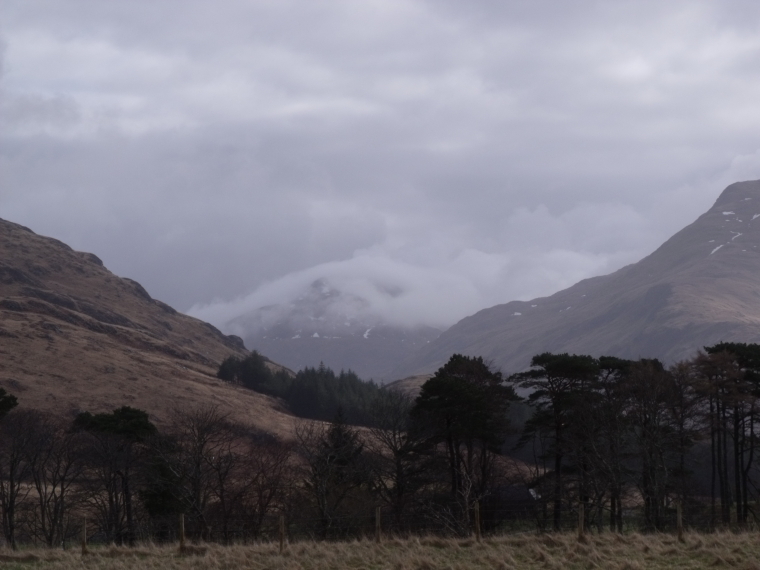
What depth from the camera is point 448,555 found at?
26641 mm

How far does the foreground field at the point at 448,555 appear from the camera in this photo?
24.6 m

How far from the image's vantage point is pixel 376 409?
2795 inches

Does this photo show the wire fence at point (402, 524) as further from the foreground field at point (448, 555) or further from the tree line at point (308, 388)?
the tree line at point (308, 388)

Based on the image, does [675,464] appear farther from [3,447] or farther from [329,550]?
[3,447]

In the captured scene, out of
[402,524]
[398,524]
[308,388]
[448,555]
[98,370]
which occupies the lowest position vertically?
[402,524]

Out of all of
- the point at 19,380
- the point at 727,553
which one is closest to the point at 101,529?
the point at 727,553

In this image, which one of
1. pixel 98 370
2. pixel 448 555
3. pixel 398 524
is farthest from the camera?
pixel 98 370

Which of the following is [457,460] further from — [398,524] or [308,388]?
[308,388]

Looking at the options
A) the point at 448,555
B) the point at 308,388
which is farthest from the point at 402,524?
the point at 308,388

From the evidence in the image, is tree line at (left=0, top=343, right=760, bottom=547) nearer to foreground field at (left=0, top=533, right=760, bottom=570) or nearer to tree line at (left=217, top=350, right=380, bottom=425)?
foreground field at (left=0, top=533, right=760, bottom=570)

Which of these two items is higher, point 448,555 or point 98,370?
point 98,370

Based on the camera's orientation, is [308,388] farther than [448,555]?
Yes

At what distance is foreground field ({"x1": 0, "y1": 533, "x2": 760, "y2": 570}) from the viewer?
24.6 metres

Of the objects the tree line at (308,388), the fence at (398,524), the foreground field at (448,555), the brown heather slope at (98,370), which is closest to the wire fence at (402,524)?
the fence at (398,524)
